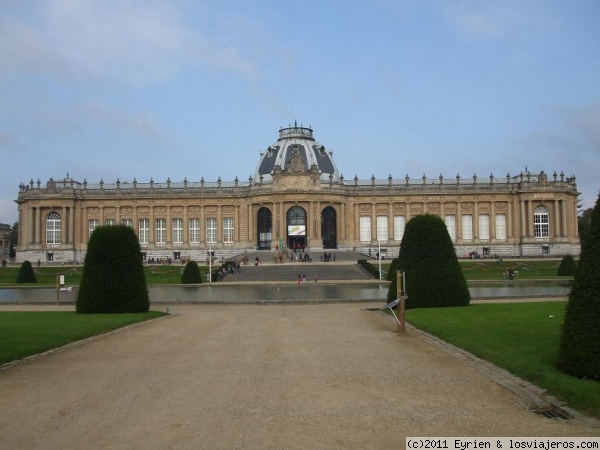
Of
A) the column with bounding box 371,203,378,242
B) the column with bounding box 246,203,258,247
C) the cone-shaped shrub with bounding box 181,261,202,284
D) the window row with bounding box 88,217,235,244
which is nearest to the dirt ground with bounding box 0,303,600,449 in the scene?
the cone-shaped shrub with bounding box 181,261,202,284

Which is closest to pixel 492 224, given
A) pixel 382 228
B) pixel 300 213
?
pixel 382 228

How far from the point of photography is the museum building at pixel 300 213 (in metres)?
71.1

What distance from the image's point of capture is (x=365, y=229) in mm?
73312

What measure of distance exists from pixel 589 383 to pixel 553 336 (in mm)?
4497

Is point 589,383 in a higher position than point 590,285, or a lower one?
lower

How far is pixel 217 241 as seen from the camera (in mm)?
74312

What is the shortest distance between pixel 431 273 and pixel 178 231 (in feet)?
191

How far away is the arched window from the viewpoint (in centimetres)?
7250

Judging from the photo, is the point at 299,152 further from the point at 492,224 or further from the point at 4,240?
the point at 4,240

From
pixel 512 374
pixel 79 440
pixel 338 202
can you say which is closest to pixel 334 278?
pixel 338 202

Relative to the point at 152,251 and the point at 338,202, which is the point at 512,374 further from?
the point at 152,251

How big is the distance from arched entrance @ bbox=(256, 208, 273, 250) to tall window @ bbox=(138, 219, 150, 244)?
13818 mm

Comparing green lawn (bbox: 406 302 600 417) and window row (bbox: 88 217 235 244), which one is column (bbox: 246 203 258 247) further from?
green lawn (bbox: 406 302 600 417)

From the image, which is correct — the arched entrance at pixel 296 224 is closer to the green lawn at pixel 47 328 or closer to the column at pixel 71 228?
the column at pixel 71 228
